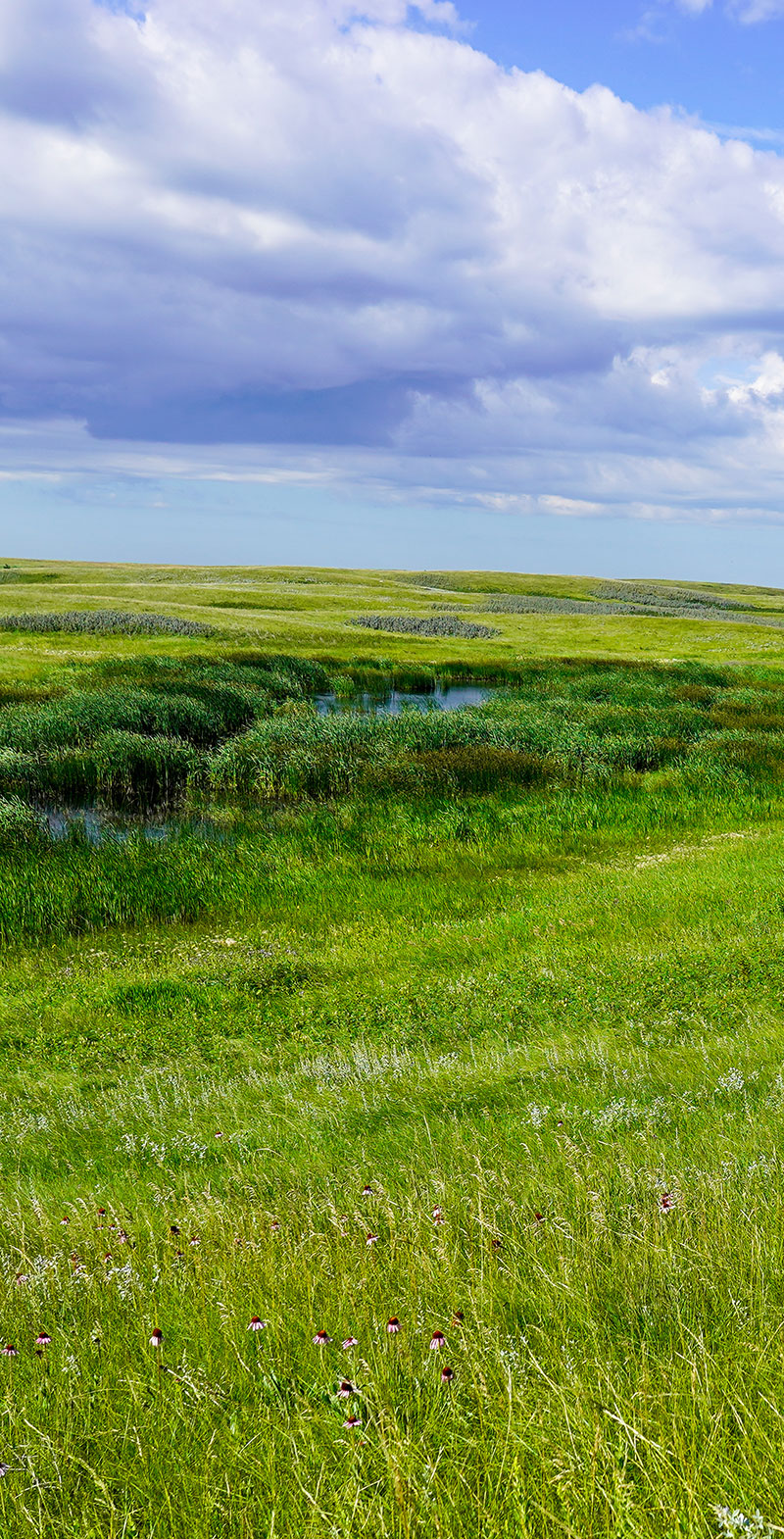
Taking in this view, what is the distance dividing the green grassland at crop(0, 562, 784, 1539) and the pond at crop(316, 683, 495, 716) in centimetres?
1620

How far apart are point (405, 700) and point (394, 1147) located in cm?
4108

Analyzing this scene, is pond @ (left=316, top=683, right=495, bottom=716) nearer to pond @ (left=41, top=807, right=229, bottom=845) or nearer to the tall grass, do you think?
pond @ (left=41, top=807, right=229, bottom=845)

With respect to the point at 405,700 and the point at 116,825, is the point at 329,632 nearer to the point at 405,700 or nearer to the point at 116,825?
the point at 405,700

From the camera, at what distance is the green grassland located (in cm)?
320

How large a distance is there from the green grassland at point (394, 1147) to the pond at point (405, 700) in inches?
638

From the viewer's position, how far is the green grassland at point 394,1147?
3.20 m

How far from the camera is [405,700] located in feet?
157

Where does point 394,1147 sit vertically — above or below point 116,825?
above

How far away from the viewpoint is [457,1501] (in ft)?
Answer: 9.91

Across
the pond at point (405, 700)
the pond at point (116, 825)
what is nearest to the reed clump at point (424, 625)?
the pond at point (405, 700)

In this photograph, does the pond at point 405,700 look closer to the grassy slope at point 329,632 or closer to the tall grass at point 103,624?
the grassy slope at point 329,632

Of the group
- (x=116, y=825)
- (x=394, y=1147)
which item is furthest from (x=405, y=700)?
(x=394, y=1147)

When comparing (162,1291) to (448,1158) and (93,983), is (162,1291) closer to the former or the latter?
(448,1158)

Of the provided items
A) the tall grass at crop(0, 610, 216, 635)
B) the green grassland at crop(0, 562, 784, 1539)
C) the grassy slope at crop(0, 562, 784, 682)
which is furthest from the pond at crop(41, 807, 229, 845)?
the tall grass at crop(0, 610, 216, 635)
